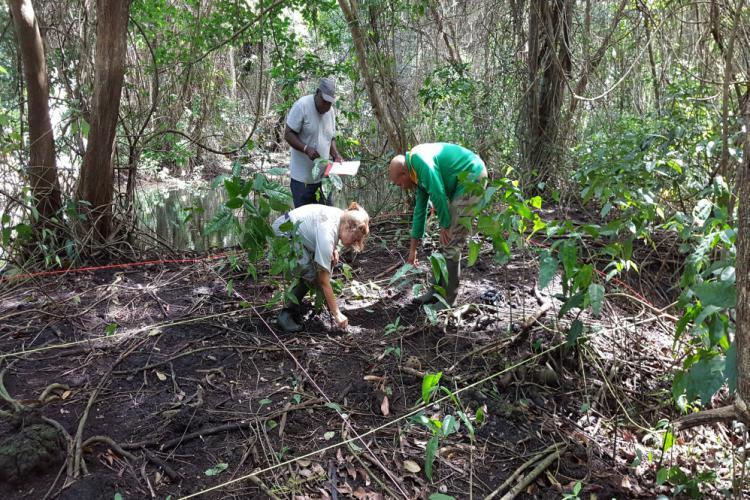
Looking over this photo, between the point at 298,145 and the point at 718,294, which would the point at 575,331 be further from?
the point at 298,145

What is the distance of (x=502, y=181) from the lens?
109 inches

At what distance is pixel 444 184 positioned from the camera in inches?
148

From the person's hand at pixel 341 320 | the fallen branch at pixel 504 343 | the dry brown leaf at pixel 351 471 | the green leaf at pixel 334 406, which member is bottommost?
the dry brown leaf at pixel 351 471

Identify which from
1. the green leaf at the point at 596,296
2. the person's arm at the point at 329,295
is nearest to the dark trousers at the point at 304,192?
the person's arm at the point at 329,295

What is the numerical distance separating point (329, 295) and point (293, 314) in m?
0.34

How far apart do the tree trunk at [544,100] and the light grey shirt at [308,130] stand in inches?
90.1

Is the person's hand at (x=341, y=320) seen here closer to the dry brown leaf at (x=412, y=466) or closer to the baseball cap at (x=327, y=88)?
the dry brown leaf at (x=412, y=466)

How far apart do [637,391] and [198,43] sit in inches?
236

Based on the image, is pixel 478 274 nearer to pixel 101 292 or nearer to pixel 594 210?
pixel 594 210

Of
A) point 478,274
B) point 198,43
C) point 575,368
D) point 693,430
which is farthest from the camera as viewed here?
point 198,43

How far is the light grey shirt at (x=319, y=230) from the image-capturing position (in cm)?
335

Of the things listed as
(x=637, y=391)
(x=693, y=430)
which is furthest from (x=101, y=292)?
(x=693, y=430)

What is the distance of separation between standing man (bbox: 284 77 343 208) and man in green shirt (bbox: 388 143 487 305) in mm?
994

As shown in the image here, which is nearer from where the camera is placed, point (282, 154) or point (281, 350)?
point (281, 350)
